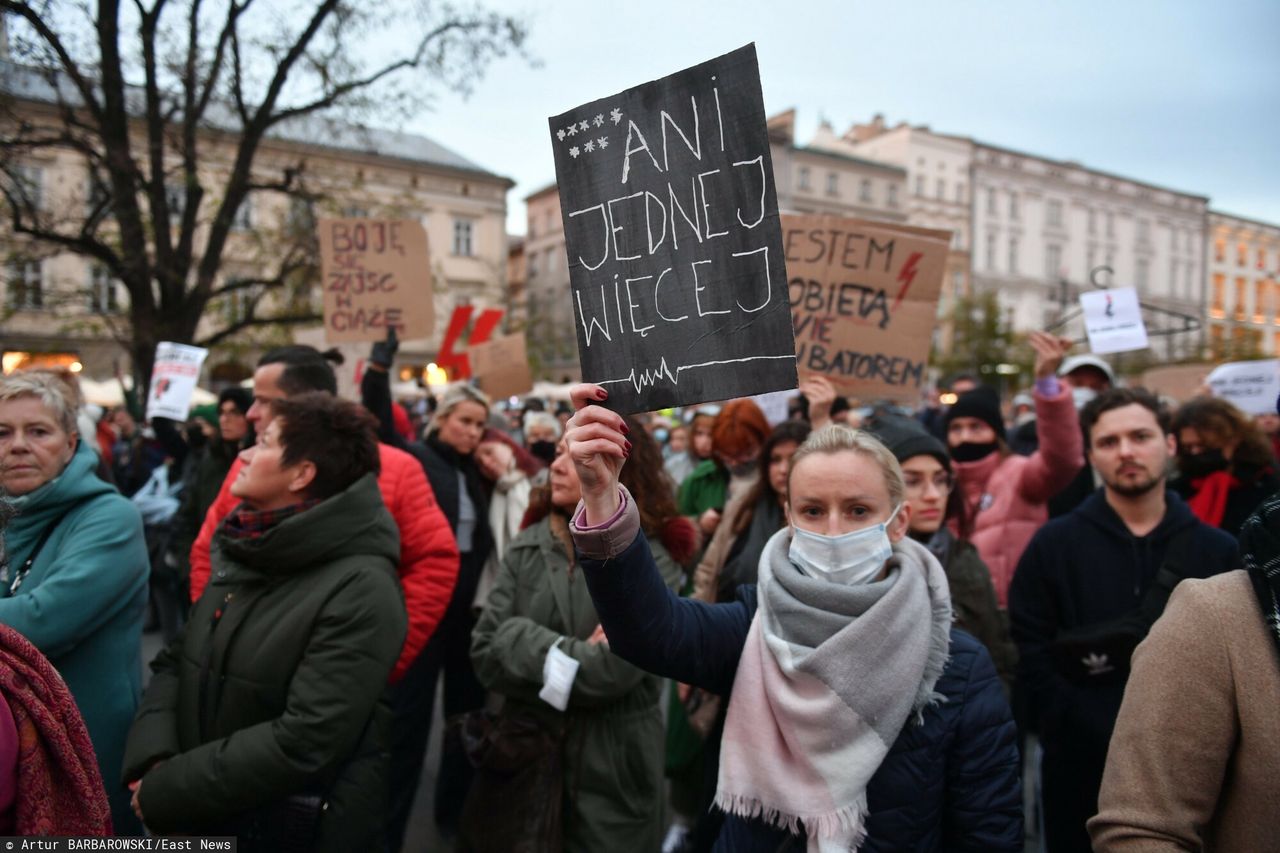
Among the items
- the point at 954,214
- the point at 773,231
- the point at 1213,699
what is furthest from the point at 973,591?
the point at 954,214

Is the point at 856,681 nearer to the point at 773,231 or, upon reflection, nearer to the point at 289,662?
the point at 773,231

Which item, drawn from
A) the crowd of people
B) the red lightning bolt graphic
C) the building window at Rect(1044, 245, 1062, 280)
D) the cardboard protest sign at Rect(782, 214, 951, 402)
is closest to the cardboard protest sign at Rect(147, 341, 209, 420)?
the crowd of people

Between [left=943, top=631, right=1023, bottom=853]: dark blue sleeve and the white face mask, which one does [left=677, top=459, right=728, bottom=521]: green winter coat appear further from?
[left=943, top=631, right=1023, bottom=853]: dark blue sleeve

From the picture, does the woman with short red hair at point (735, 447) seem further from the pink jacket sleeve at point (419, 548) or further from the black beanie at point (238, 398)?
the black beanie at point (238, 398)

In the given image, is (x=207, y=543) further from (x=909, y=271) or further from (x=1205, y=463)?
(x=1205, y=463)

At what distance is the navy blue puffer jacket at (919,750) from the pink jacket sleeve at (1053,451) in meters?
2.16

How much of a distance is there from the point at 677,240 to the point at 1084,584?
2024 mm

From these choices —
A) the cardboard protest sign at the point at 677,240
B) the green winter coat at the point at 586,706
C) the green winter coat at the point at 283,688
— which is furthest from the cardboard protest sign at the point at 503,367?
the cardboard protest sign at the point at 677,240

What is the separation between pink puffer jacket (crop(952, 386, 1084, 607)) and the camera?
3.85 meters

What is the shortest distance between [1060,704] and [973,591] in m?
0.45

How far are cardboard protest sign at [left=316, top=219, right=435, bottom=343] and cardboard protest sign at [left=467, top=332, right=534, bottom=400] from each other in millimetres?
2013

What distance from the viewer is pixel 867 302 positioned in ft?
15.1

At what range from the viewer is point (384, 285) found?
638 centimetres

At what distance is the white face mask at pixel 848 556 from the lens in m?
2.03
